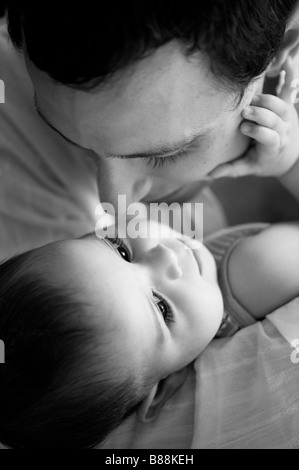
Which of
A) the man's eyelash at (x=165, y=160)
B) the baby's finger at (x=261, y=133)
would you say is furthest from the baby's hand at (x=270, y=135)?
the man's eyelash at (x=165, y=160)

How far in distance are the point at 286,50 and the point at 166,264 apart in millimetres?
448

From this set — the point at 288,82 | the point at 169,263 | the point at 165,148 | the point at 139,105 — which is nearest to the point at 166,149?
the point at 165,148

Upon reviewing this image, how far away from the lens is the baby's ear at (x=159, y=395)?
1.00 metres

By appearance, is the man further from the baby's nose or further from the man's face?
the baby's nose

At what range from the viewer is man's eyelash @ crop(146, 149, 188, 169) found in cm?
95

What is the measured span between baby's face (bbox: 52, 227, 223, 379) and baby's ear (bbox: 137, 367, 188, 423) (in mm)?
53

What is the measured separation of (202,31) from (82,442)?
710 millimetres

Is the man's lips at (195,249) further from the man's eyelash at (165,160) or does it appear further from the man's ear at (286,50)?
the man's ear at (286,50)

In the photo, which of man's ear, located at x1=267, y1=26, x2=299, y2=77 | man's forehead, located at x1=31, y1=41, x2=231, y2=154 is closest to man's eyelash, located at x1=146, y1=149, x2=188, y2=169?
man's forehead, located at x1=31, y1=41, x2=231, y2=154

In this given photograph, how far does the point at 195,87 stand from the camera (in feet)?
2.48

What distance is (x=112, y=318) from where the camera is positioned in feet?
2.78

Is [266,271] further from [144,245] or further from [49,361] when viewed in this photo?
[49,361]

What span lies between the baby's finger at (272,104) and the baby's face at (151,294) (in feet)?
1.00

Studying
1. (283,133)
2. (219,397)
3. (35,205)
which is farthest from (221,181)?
(219,397)
